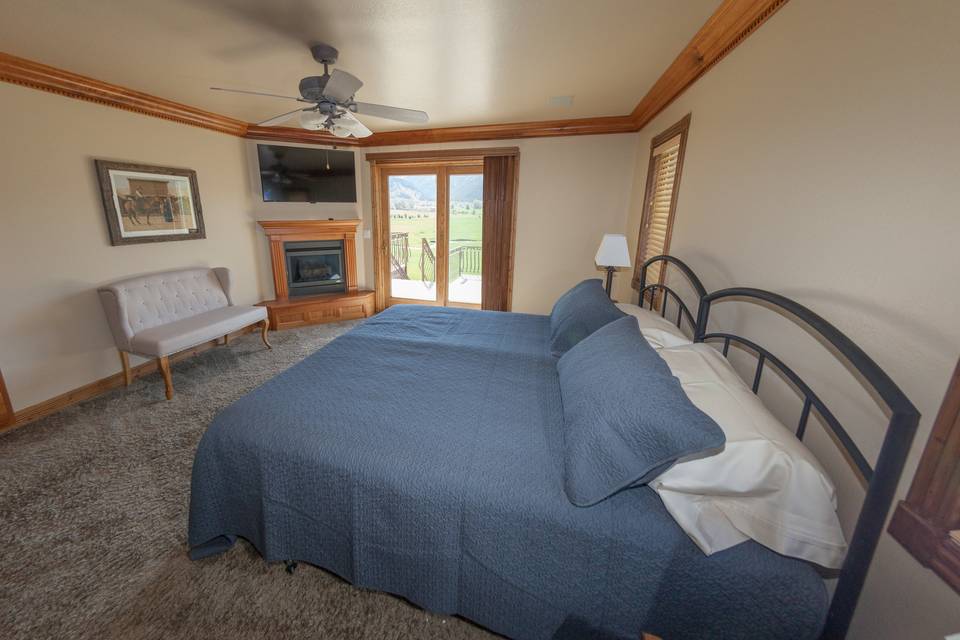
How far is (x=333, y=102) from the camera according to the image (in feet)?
7.79

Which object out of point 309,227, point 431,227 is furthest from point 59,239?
point 431,227

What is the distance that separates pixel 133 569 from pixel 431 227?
4.33 m

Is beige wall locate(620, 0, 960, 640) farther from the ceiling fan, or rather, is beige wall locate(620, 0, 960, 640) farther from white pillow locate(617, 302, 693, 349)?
the ceiling fan

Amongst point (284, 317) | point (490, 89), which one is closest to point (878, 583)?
point (490, 89)

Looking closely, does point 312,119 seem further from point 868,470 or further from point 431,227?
point 868,470

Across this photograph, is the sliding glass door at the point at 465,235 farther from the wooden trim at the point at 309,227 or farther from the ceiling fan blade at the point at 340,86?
the ceiling fan blade at the point at 340,86

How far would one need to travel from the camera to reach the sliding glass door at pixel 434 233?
4840mm

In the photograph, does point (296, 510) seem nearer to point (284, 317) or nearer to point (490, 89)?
point (490, 89)

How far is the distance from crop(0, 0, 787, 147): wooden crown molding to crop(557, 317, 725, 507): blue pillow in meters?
1.70

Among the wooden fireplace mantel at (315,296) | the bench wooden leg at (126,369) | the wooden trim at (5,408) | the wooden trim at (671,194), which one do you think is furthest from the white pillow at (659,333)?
the wooden trim at (5,408)

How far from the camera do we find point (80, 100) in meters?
2.88

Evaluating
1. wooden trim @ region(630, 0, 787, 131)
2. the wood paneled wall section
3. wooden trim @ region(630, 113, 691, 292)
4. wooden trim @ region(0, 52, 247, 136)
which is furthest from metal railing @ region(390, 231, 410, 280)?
wooden trim @ region(630, 0, 787, 131)

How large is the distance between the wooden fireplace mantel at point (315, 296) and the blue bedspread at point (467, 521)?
3.20 m

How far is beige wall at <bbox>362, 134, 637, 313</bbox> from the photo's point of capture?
163 inches
